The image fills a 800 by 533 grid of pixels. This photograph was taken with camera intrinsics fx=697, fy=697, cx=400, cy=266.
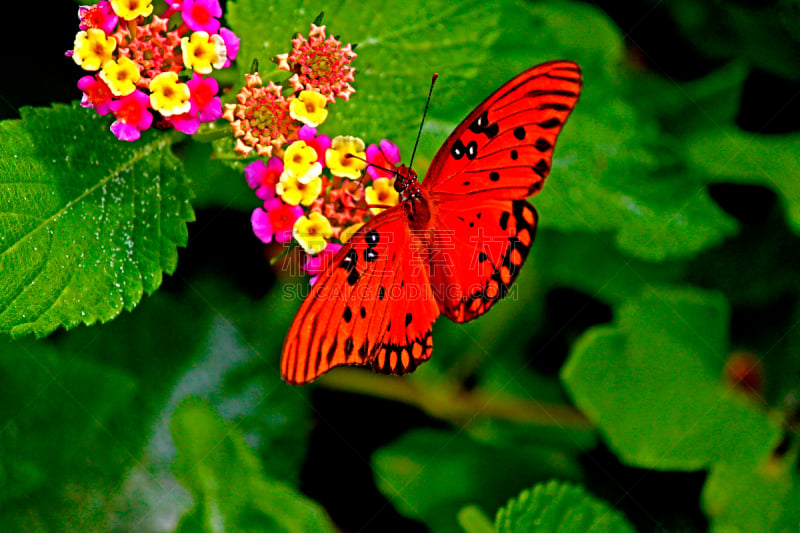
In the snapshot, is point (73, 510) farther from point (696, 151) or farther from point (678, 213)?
point (696, 151)

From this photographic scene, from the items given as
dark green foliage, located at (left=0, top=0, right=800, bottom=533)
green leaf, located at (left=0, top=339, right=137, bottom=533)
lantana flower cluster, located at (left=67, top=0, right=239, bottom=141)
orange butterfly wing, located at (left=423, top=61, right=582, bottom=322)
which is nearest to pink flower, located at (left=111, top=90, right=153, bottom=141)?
lantana flower cluster, located at (left=67, top=0, right=239, bottom=141)

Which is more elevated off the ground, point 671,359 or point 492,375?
point 671,359

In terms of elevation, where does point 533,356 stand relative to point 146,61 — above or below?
below

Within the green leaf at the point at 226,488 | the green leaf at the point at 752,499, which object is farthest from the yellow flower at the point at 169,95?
the green leaf at the point at 752,499

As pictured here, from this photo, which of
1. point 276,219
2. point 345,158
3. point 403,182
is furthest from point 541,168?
point 276,219

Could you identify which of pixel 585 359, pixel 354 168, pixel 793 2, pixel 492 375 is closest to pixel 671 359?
pixel 585 359

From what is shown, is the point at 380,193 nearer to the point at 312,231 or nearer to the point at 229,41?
the point at 312,231
